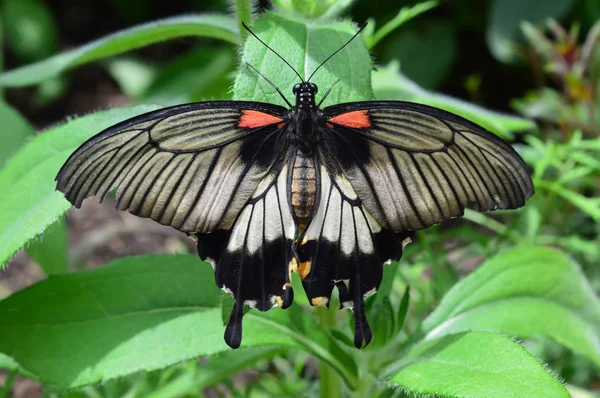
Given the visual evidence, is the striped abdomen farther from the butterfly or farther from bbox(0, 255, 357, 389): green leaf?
bbox(0, 255, 357, 389): green leaf

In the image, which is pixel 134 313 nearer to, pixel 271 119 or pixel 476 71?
pixel 271 119

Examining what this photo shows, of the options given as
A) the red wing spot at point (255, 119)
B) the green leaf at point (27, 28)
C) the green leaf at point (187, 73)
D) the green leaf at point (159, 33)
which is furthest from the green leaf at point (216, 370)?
the green leaf at point (27, 28)

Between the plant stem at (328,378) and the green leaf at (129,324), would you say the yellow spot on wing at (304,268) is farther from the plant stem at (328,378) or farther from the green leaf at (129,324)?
the plant stem at (328,378)

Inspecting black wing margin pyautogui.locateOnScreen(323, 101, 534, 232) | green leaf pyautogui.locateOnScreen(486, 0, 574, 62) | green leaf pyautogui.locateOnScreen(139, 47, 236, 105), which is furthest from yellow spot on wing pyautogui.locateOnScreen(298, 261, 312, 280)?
green leaf pyautogui.locateOnScreen(139, 47, 236, 105)

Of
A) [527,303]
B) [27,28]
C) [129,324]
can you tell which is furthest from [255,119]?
[27,28]

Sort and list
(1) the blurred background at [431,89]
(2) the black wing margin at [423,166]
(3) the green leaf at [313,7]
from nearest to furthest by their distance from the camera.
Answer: (2) the black wing margin at [423,166]
(3) the green leaf at [313,7]
(1) the blurred background at [431,89]

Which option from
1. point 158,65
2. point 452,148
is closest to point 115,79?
point 158,65

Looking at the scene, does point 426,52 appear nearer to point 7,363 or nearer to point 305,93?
point 305,93
